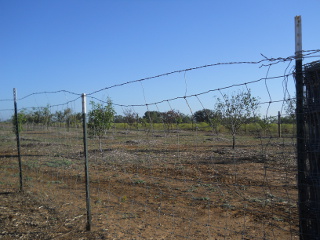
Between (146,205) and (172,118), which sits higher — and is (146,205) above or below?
below

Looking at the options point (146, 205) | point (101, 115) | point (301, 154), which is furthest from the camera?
point (101, 115)

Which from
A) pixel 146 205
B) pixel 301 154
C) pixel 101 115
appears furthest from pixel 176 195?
pixel 101 115

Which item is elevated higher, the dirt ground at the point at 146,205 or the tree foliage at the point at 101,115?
the tree foliage at the point at 101,115

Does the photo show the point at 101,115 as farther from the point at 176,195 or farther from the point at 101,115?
the point at 176,195

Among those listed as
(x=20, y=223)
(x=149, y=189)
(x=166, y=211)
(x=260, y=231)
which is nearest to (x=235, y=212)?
(x=260, y=231)

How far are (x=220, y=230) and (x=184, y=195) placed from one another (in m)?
1.83

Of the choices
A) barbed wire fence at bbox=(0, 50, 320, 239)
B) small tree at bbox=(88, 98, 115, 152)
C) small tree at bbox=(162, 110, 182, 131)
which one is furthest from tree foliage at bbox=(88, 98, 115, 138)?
small tree at bbox=(162, 110, 182, 131)

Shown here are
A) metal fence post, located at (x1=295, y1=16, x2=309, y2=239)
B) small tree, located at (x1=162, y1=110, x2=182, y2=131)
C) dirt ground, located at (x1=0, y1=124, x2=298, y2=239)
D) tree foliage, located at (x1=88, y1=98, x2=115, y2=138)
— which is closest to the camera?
metal fence post, located at (x1=295, y1=16, x2=309, y2=239)

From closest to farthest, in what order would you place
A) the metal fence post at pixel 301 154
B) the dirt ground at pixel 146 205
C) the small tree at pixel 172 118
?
the metal fence post at pixel 301 154
the dirt ground at pixel 146 205
the small tree at pixel 172 118

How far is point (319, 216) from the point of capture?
2258 millimetres

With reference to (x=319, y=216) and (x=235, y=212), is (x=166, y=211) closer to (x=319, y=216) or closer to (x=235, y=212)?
(x=235, y=212)

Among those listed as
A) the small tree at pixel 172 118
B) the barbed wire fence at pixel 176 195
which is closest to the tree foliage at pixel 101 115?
the barbed wire fence at pixel 176 195

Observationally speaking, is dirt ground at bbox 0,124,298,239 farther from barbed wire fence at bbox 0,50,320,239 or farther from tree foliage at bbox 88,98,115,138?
Result: tree foliage at bbox 88,98,115,138

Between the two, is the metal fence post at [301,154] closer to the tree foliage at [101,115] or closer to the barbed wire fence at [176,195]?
the barbed wire fence at [176,195]
